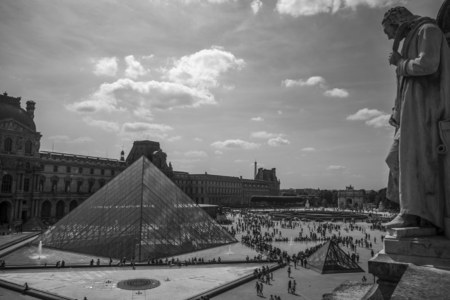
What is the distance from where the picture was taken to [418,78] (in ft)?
11.7

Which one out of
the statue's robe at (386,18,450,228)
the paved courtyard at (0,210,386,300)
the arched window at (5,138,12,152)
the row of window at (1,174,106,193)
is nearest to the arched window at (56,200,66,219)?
the row of window at (1,174,106,193)

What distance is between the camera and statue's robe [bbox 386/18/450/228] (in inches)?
130

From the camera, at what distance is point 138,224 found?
26.8 metres

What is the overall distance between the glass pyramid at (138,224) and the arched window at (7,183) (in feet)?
68.0

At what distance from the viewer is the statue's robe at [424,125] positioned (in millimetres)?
3314

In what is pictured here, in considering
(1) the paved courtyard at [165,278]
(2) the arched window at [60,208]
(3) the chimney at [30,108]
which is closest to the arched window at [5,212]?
(2) the arched window at [60,208]

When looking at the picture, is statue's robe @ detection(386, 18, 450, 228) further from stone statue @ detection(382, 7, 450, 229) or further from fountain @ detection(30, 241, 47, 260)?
fountain @ detection(30, 241, 47, 260)

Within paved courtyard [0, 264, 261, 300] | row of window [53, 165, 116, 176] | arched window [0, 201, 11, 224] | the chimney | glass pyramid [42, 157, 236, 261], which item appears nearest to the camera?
paved courtyard [0, 264, 261, 300]

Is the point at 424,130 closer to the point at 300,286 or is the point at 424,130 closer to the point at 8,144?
the point at 300,286

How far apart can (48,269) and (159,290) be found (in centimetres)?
959

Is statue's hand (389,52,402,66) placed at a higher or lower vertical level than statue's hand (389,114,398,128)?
higher

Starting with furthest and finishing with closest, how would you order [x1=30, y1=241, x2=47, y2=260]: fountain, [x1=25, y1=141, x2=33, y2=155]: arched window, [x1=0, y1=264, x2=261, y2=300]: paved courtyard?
[x1=25, y1=141, x2=33, y2=155]: arched window
[x1=30, y1=241, x2=47, y2=260]: fountain
[x1=0, y1=264, x2=261, y2=300]: paved courtyard

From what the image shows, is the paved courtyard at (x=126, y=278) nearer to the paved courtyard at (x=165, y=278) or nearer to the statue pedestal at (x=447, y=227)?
the paved courtyard at (x=165, y=278)

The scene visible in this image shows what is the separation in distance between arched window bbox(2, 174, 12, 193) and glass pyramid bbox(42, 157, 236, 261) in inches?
816
